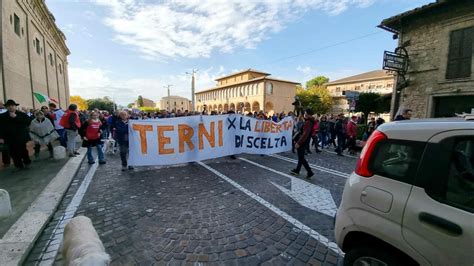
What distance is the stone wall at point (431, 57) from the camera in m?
11.6

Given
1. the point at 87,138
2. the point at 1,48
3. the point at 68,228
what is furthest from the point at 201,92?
the point at 68,228

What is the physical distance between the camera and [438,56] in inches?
494

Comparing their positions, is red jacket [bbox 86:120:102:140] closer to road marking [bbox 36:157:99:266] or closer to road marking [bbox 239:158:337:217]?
road marking [bbox 36:157:99:266]

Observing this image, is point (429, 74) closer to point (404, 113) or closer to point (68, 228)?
point (404, 113)

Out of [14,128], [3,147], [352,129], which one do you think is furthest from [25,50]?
[352,129]

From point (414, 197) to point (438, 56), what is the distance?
15429mm

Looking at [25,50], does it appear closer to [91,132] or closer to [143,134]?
[91,132]

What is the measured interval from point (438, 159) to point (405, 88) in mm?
15732

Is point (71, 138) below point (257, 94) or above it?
below

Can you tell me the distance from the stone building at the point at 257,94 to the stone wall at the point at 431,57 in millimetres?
34089

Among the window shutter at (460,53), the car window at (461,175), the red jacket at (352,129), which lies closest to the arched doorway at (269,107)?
the window shutter at (460,53)

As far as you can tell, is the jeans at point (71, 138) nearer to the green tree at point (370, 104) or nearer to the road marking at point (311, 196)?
the road marking at point (311, 196)

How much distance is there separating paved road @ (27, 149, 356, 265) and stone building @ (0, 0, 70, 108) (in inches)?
491

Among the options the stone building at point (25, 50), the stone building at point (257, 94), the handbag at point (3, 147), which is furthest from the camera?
the stone building at point (257, 94)
